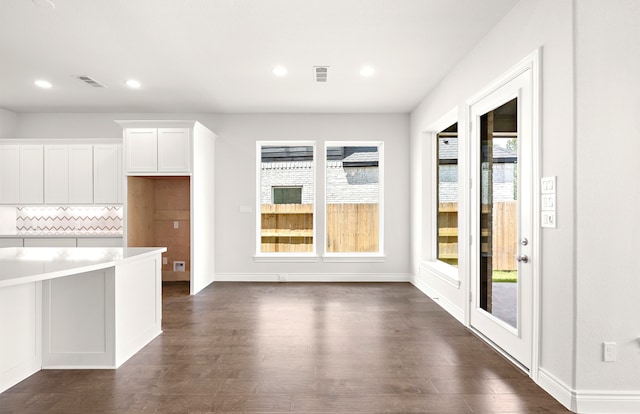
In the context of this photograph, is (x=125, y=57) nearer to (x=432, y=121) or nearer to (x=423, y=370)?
(x=432, y=121)

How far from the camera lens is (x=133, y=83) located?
480cm

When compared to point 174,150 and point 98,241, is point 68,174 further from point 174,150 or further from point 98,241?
point 174,150

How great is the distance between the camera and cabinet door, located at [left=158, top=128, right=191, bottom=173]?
17.5 feet

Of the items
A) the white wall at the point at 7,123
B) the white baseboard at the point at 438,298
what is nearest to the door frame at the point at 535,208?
the white baseboard at the point at 438,298

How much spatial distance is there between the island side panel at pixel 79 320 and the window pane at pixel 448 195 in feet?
13.2

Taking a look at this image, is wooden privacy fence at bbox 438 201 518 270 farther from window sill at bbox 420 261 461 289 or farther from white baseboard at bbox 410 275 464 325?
white baseboard at bbox 410 275 464 325

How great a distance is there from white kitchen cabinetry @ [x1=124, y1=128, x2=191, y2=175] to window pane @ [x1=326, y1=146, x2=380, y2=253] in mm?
2420

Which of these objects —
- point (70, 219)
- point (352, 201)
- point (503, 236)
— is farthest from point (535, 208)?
point (70, 219)

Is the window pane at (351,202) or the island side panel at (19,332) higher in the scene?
the window pane at (351,202)

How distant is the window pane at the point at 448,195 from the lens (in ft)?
16.2

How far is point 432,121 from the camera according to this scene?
16.6ft
